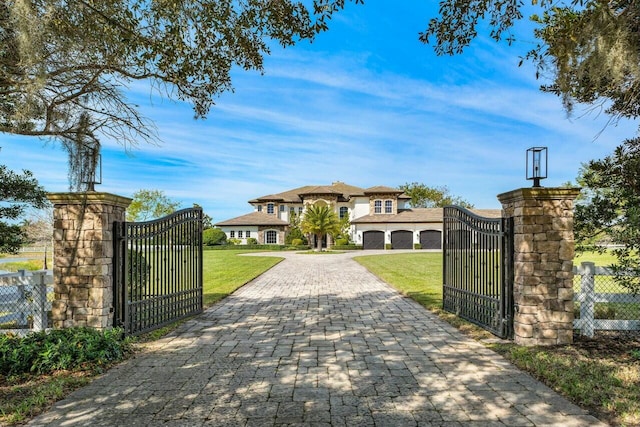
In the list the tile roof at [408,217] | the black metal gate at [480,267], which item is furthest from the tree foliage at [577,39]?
the tile roof at [408,217]

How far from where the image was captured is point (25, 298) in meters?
7.12

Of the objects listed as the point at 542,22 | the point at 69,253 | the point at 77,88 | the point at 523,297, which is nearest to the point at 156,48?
the point at 77,88

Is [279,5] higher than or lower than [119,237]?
higher

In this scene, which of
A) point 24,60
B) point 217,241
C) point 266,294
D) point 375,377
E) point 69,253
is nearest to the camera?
Result: point 24,60

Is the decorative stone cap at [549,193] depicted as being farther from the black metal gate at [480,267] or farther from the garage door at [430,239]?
the garage door at [430,239]

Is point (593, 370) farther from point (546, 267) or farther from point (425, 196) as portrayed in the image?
point (425, 196)

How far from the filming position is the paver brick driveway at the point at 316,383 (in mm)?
3510

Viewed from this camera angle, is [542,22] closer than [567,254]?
No

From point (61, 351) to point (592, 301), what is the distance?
7938mm

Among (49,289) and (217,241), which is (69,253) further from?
(217,241)

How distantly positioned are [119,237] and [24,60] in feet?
9.86

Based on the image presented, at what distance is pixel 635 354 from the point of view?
4.94m

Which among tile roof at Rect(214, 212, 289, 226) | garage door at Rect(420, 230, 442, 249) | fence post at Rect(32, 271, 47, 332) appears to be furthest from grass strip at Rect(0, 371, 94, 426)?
tile roof at Rect(214, 212, 289, 226)

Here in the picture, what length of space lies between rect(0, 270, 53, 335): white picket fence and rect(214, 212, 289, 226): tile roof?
40.0 m
